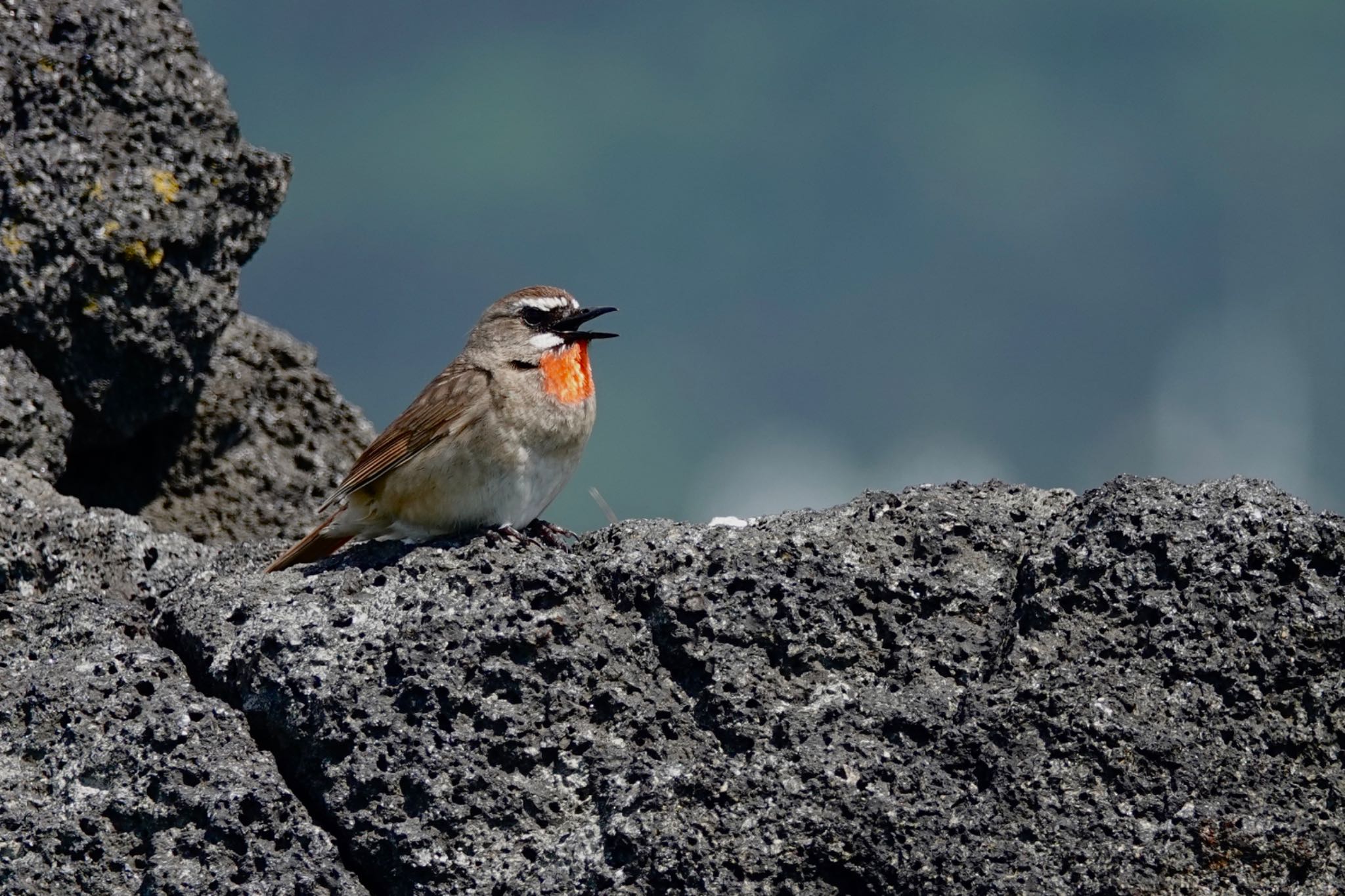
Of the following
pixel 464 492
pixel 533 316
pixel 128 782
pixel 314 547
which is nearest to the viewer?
pixel 128 782

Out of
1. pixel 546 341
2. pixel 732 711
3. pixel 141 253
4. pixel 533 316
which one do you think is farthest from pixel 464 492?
pixel 141 253

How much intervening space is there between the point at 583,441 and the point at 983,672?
2406mm

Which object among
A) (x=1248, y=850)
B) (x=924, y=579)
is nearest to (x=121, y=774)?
(x=924, y=579)

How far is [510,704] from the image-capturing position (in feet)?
16.0

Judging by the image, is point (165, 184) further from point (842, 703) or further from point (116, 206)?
point (842, 703)

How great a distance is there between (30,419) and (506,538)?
2905 mm

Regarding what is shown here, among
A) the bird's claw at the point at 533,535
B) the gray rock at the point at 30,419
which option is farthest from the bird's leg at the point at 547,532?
the gray rock at the point at 30,419

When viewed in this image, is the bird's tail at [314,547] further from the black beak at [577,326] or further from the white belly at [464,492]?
the black beak at [577,326]

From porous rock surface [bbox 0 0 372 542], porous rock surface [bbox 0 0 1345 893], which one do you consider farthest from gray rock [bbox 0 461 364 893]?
porous rock surface [bbox 0 0 372 542]

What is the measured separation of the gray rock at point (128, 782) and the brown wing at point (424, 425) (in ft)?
4.45

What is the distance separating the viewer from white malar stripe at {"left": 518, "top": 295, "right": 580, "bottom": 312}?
712cm

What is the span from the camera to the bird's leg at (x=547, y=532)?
20.0 ft

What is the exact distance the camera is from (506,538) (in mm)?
5719

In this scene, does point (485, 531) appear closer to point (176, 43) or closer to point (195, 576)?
point (195, 576)
